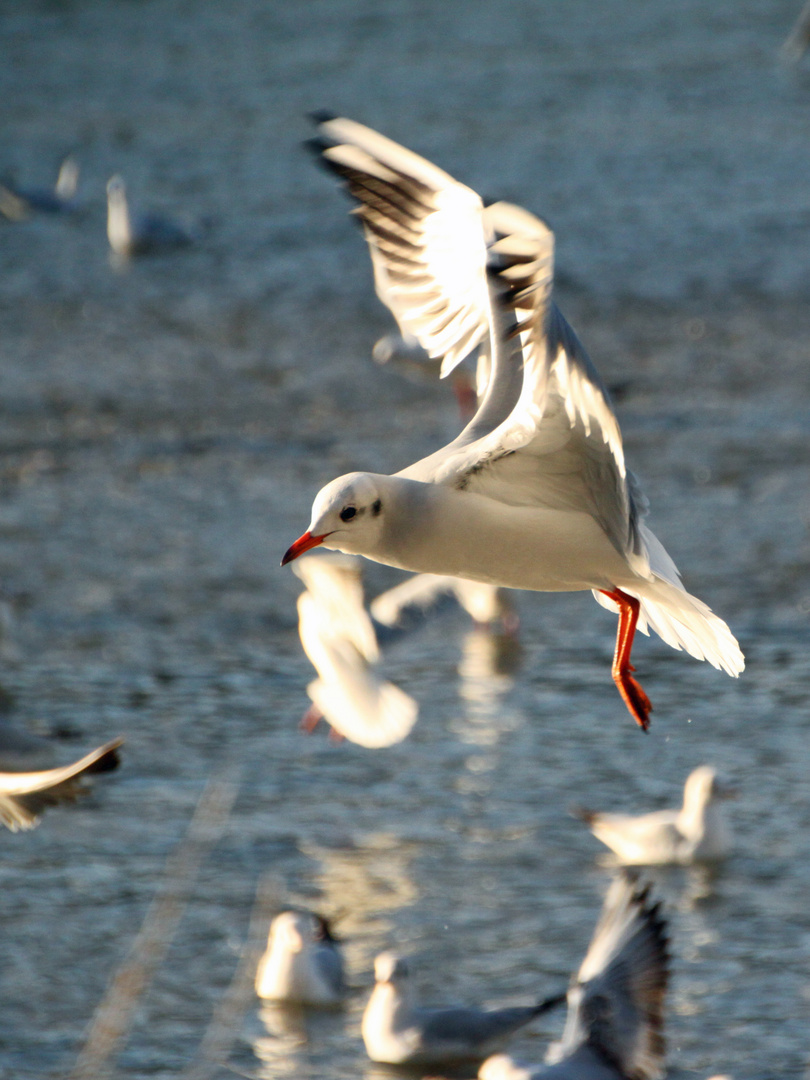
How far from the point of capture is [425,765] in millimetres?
7047

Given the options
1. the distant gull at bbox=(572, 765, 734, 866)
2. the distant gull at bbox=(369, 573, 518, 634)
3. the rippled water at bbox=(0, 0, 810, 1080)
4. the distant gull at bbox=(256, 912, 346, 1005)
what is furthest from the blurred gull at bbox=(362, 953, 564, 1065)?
the distant gull at bbox=(369, 573, 518, 634)

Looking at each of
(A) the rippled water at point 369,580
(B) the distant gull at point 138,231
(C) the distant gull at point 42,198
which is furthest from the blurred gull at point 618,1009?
(C) the distant gull at point 42,198

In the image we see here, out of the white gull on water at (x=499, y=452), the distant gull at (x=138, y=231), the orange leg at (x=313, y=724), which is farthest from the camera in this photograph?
the distant gull at (x=138, y=231)

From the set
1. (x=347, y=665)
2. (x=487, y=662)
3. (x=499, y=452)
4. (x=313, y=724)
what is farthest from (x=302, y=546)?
(x=487, y=662)

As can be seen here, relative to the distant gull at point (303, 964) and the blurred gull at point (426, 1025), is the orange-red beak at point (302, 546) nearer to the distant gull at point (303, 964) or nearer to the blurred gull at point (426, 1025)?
the blurred gull at point (426, 1025)

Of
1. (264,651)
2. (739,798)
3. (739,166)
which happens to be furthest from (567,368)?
(739,166)

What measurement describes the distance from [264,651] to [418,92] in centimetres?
1364

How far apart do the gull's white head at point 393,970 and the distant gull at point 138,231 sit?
35.0 ft

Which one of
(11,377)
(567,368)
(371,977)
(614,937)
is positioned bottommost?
(371,977)

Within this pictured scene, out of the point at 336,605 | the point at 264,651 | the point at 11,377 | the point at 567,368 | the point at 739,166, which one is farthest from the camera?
the point at 739,166

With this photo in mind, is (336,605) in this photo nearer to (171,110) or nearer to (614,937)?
(614,937)

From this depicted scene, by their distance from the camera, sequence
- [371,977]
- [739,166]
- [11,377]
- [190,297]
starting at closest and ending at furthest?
[371,977]
[11,377]
[190,297]
[739,166]

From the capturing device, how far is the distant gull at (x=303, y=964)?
559cm

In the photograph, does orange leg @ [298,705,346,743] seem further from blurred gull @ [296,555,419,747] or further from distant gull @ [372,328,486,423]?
distant gull @ [372,328,486,423]
